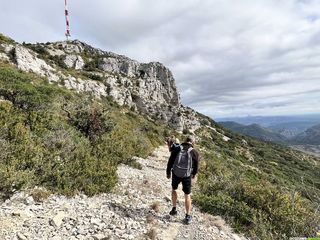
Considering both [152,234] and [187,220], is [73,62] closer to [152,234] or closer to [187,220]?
[187,220]

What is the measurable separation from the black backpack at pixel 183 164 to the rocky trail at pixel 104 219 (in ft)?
4.17

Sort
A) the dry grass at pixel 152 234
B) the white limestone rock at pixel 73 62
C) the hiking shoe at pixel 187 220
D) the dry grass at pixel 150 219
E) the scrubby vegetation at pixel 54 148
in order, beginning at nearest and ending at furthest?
1. the dry grass at pixel 152 234
2. the dry grass at pixel 150 219
3. the hiking shoe at pixel 187 220
4. the scrubby vegetation at pixel 54 148
5. the white limestone rock at pixel 73 62

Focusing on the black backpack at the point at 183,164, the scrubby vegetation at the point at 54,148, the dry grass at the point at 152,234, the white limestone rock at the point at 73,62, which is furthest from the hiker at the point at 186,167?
the white limestone rock at the point at 73,62

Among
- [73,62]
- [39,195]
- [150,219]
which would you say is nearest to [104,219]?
[150,219]

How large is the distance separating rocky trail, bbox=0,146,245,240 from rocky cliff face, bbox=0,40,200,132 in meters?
29.6

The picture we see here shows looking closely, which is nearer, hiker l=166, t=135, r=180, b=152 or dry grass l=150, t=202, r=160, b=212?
dry grass l=150, t=202, r=160, b=212

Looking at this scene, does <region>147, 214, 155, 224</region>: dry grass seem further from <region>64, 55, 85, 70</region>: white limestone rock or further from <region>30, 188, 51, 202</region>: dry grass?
<region>64, 55, 85, 70</region>: white limestone rock

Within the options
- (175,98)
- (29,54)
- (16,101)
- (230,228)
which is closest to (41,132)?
(16,101)

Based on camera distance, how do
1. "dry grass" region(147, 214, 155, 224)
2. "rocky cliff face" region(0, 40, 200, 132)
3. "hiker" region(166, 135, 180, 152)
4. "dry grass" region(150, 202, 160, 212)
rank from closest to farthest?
"dry grass" region(147, 214, 155, 224) < "dry grass" region(150, 202, 160, 212) < "hiker" region(166, 135, 180, 152) < "rocky cliff face" region(0, 40, 200, 132)

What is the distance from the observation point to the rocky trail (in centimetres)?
607

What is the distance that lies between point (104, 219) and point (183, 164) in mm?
2447

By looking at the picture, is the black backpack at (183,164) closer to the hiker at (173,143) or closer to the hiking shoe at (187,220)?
the hiker at (173,143)

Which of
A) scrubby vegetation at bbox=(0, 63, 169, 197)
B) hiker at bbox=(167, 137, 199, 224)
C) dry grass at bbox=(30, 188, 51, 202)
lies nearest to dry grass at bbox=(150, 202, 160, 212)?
hiker at bbox=(167, 137, 199, 224)

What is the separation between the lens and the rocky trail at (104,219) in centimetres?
607
